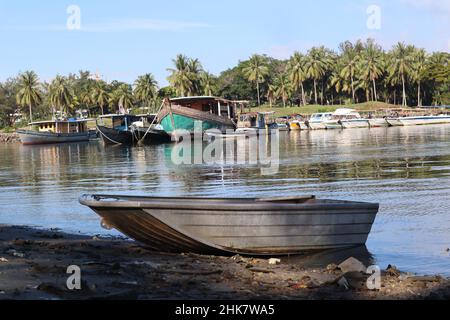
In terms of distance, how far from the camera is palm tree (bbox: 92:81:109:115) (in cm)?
13075

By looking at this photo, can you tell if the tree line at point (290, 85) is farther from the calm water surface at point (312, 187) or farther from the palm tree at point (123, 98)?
the calm water surface at point (312, 187)

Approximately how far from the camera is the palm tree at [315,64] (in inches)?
4877

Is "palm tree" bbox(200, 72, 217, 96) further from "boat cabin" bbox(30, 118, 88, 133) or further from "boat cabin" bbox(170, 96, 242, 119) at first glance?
"boat cabin" bbox(170, 96, 242, 119)

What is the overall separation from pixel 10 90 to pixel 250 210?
144 m

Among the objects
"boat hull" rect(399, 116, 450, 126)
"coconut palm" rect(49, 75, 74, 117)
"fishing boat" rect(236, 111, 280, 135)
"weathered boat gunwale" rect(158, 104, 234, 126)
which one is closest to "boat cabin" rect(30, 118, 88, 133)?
"weathered boat gunwale" rect(158, 104, 234, 126)

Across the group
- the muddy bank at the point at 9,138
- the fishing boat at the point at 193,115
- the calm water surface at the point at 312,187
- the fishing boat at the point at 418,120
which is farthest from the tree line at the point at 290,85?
the calm water surface at the point at 312,187

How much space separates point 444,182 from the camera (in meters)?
23.3

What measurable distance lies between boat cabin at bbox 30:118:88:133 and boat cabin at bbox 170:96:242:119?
20802 mm

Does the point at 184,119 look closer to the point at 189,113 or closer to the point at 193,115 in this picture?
the point at 189,113

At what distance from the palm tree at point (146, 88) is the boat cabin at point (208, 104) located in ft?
165

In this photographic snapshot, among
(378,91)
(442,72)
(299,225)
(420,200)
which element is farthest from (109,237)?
(378,91)

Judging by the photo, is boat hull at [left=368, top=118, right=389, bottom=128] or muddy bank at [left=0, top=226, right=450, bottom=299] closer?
muddy bank at [left=0, top=226, right=450, bottom=299]
